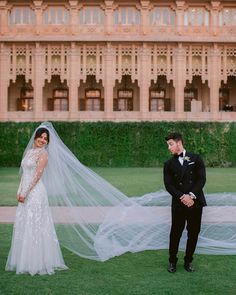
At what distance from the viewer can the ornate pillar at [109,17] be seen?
37.9 metres

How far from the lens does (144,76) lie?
38188mm

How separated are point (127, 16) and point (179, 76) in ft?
18.5

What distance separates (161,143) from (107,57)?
947 centimetres

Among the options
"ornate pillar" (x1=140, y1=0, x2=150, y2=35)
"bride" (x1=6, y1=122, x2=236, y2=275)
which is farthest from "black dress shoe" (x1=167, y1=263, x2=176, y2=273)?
"ornate pillar" (x1=140, y1=0, x2=150, y2=35)

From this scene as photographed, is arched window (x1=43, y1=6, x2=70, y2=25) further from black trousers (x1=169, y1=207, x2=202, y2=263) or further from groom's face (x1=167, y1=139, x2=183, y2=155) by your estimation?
black trousers (x1=169, y1=207, x2=202, y2=263)

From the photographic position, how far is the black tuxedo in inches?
291

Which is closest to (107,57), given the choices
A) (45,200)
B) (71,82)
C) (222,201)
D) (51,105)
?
(71,82)

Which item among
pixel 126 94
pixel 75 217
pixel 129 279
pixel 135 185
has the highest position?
pixel 126 94

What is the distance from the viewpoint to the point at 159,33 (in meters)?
38.0

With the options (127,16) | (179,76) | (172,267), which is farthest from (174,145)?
(127,16)

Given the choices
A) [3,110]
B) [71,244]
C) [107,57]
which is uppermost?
[107,57]

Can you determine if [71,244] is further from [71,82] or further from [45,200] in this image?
[71,82]

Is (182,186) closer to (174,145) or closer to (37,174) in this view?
(174,145)

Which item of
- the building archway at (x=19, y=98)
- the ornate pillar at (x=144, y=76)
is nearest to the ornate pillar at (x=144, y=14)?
the ornate pillar at (x=144, y=76)
